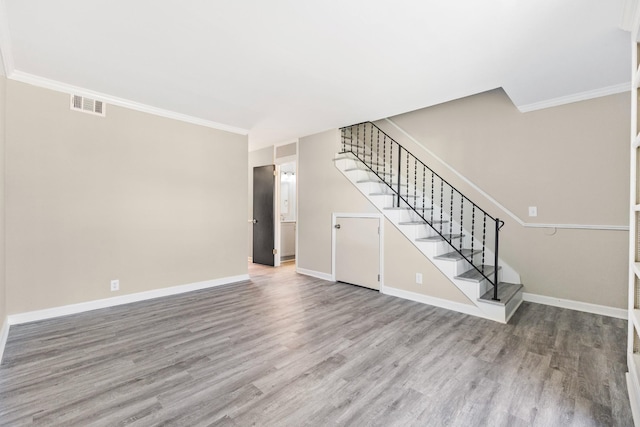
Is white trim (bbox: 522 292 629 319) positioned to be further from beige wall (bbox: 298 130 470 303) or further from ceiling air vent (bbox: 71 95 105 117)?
ceiling air vent (bbox: 71 95 105 117)

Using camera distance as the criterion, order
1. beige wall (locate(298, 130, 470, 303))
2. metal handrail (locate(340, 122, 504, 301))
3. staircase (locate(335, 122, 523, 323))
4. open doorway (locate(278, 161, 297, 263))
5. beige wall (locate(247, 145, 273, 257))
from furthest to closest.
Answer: open doorway (locate(278, 161, 297, 263)) → beige wall (locate(247, 145, 273, 257)) → metal handrail (locate(340, 122, 504, 301)) → beige wall (locate(298, 130, 470, 303)) → staircase (locate(335, 122, 523, 323))

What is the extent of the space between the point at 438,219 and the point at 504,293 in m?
1.48

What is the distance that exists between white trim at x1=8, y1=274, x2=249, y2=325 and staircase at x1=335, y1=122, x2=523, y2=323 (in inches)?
111

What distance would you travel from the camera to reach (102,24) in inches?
84.8

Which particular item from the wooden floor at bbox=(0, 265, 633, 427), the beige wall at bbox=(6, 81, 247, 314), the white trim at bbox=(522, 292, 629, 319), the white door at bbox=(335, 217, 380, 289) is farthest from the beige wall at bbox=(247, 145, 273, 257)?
the white trim at bbox=(522, 292, 629, 319)

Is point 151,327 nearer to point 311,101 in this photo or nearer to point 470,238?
point 311,101

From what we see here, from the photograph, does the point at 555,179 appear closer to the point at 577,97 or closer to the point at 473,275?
the point at 577,97

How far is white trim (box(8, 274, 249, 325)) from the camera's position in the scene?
10.00 ft

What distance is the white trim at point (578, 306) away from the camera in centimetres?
325

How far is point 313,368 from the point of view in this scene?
7.35 feet

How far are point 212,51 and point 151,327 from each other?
2.77 metres

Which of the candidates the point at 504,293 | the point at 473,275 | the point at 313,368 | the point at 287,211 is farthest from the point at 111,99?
the point at 504,293

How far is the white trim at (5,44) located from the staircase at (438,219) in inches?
151

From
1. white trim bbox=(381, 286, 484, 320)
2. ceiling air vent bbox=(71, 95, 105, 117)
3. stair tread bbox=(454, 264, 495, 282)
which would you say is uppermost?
ceiling air vent bbox=(71, 95, 105, 117)
